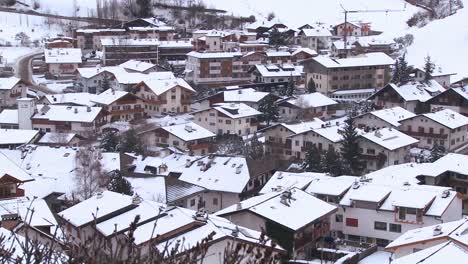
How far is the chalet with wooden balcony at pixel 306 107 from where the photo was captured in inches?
553

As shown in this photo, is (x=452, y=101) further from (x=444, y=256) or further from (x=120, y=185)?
(x=444, y=256)

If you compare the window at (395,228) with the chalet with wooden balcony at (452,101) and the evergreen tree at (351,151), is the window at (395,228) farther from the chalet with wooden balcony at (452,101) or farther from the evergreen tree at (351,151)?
the chalet with wooden balcony at (452,101)

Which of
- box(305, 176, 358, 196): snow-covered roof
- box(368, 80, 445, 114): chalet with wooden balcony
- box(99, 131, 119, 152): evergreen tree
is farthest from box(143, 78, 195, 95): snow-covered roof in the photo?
box(305, 176, 358, 196): snow-covered roof

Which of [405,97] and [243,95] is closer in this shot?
[405,97]

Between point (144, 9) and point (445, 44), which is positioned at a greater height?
point (144, 9)

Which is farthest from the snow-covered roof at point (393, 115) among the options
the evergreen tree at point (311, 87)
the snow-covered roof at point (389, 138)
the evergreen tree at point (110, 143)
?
the evergreen tree at point (110, 143)

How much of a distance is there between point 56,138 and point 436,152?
244 inches

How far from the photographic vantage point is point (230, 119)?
13.3 m

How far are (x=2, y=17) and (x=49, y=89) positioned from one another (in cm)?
951

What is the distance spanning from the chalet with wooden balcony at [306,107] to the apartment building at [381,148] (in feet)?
9.61

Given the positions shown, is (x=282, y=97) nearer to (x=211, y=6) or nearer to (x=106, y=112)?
(x=106, y=112)

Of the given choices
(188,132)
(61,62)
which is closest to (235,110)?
(188,132)

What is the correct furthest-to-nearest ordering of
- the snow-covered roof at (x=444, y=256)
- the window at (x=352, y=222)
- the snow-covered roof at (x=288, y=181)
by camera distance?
the snow-covered roof at (x=288, y=181)
the window at (x=352, y=222)
the snow-covered roof at (x=444, y=256)

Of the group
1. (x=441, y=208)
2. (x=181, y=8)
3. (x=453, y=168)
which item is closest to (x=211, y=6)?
(x=181, y=8)
